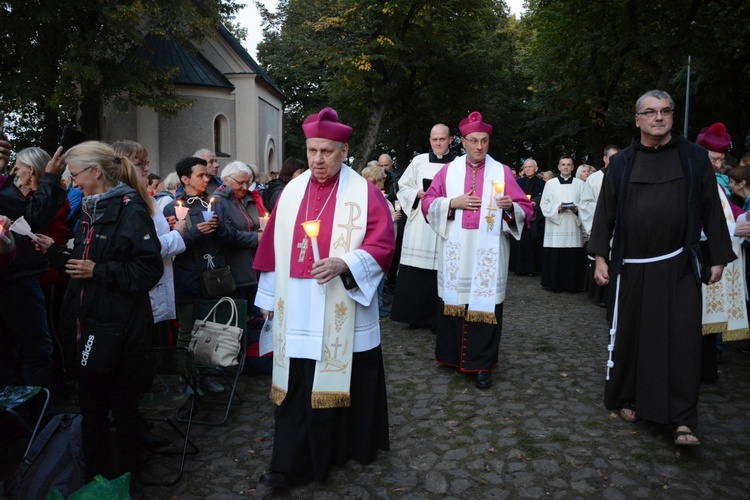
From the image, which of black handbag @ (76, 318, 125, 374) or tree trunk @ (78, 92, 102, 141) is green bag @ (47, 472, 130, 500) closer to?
black handbag @ (76, 318, 125, 374)

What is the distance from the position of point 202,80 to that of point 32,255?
74.0 ft

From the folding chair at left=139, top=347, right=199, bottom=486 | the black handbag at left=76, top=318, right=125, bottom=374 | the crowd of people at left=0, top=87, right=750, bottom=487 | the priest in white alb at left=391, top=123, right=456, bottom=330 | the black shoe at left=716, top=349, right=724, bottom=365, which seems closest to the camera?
the black handbag at left=76, top=318, right=125, bottom=374

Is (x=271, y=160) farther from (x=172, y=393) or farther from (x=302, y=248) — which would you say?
(x=302, y=248)

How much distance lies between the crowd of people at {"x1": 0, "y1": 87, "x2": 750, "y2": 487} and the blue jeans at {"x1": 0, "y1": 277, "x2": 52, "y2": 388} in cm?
1

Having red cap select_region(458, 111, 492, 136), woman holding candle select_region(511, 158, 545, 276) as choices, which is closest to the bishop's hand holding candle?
red cap select_region(458, 111, 492, 136)

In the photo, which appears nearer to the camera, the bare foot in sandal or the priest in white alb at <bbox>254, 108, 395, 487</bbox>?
the priest in white alb at <bbox>254, 108, 395, 487</bbox>

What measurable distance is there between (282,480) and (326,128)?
6.48ft

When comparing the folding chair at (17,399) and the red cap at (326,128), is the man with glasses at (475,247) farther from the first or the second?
the folding chair at (17,399)

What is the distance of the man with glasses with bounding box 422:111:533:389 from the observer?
546 cm

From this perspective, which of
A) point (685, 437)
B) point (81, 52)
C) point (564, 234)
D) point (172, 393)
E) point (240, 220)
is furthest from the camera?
point (81, 52)

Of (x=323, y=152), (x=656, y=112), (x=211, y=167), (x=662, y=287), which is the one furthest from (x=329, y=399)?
(x=211, y=167)

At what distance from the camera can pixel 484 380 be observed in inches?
→ 212

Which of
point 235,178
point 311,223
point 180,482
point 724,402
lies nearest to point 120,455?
point 180,482

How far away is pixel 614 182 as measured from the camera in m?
4.46
